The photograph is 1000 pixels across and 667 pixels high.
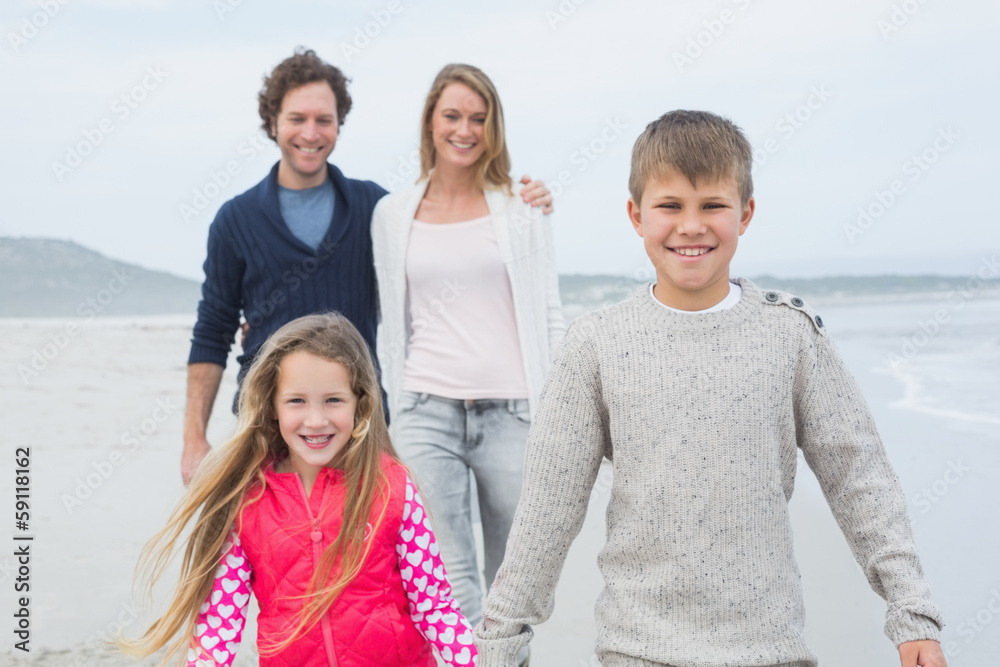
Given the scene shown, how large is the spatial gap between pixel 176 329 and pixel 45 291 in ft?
24.9

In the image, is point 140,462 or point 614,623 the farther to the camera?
point 140,462

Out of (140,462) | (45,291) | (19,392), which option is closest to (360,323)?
(140,462)

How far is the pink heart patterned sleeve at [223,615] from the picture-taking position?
2.08 meters

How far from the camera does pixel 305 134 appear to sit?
10.0 ft

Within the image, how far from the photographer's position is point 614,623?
1747 millimetres

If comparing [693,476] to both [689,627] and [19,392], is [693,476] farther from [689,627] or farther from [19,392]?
[19,392]

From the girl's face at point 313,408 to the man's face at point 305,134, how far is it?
1036mm

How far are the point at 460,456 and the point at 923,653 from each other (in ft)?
5.09

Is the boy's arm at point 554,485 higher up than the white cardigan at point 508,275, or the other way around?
the white cardigan at point 508,275

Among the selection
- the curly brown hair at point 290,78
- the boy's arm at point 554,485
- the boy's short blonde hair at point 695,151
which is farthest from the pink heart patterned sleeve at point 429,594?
the curly brown hair at point 290,78

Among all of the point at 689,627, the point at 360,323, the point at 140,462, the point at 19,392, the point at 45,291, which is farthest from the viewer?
the point at 45,291

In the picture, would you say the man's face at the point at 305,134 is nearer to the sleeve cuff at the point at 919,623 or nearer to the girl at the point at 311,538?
the girl at the point at 311,538

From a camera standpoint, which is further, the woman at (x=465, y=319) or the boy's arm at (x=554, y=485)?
the woman at (x=465, y=319)

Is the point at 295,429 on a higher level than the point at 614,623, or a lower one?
higher
